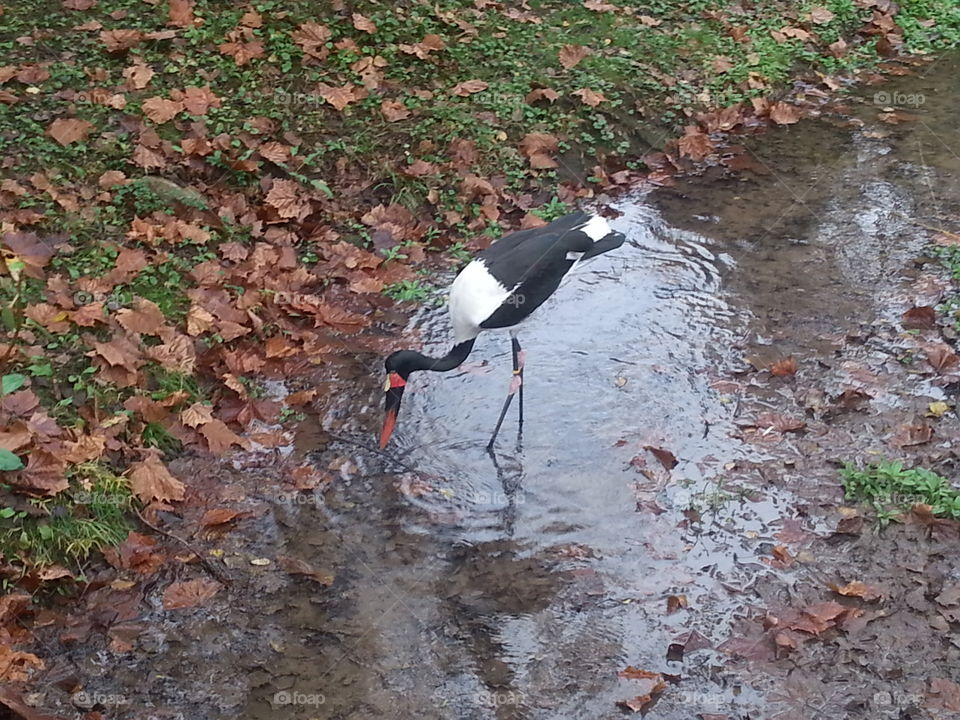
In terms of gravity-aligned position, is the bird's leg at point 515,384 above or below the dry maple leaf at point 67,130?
below

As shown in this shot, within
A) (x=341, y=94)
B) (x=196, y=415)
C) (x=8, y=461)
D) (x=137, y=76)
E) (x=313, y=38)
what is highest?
(x=313, y=38)

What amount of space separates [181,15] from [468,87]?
2.37m

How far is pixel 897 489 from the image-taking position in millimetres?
4559

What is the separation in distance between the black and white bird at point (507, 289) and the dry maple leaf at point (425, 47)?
9.82 ft

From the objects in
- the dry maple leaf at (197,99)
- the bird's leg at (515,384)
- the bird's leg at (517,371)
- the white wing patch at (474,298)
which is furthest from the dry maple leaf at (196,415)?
the dry maple leaf at (197,99)

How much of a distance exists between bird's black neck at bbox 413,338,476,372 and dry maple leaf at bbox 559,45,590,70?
396cm

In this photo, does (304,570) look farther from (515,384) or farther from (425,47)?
(425,47)

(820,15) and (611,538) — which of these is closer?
(611,538)

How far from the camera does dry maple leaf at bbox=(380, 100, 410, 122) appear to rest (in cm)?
746

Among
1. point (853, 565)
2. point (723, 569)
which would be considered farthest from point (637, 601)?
point (853, 565)

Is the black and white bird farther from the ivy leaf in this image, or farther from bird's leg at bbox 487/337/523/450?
the ivy leaf

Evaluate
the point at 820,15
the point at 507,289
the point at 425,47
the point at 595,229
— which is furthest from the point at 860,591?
the point at 820,15

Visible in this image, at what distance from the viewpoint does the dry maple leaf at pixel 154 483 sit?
4469 millimetres

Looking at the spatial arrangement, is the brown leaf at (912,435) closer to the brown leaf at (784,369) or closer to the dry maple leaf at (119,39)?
the brown leaf at (784,369)
